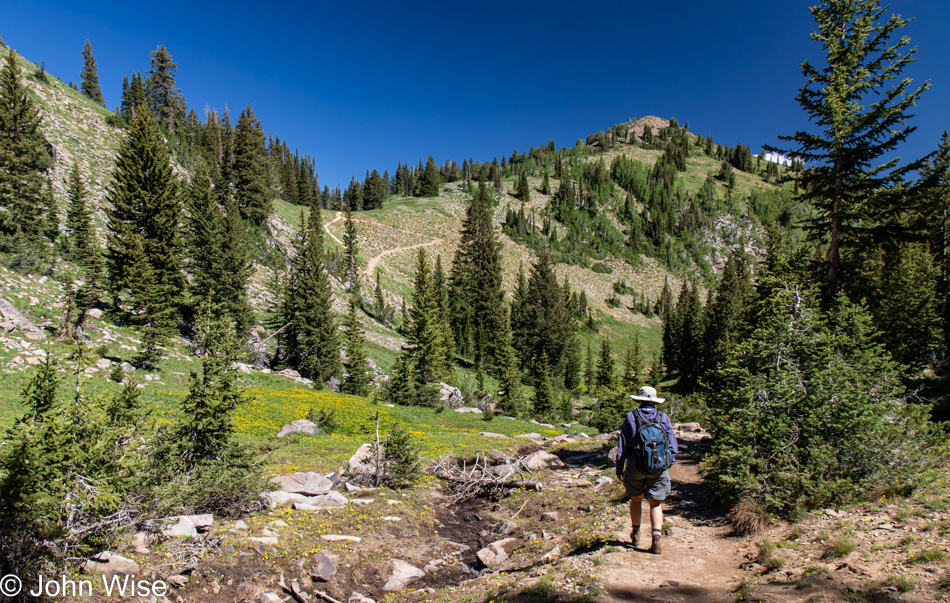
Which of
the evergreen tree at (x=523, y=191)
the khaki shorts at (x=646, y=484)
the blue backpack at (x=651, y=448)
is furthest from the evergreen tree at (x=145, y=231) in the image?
the evergreen tree at (x=523, y=191)

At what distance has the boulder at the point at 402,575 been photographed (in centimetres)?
741

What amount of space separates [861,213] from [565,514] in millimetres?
14419

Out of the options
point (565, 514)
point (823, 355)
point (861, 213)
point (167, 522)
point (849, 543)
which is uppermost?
point (861, 213)

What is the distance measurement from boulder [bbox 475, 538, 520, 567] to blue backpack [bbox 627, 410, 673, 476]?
12.4 feet

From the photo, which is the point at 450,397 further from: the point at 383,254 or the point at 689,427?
the point at 383,254

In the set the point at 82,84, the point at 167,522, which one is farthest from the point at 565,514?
the point at 82,84

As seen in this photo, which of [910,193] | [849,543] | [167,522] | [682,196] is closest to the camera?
[849,543]

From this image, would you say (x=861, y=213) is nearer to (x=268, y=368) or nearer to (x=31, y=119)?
(x=268, y=368)

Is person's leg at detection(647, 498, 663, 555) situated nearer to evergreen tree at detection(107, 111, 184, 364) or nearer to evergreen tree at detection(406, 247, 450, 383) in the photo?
evergreen tree at detection(406, 247, 450, 383)

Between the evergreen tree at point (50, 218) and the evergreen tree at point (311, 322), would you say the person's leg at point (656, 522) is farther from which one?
the evergreen tree at point (50, 218)

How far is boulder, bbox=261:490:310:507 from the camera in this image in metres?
9.78

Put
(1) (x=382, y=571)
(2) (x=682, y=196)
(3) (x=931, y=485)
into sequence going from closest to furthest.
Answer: (3) (x=931, y=485), (1) (x=382, y=571), (2) (x=682, y=196)

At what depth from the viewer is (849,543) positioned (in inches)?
221

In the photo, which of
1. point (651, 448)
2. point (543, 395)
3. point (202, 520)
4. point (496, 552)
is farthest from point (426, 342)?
point (651, 448)
